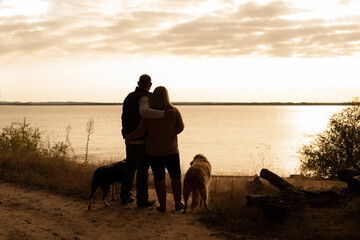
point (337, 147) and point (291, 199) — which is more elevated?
point (337, 147)

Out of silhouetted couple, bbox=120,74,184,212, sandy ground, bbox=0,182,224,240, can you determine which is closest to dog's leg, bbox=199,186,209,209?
sandy ground, bbox=0,182,224,240

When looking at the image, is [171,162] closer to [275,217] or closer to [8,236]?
[275,217]

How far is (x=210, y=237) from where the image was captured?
6.27 m

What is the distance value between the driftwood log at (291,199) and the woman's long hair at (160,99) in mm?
2431

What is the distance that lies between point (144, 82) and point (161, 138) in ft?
4.09

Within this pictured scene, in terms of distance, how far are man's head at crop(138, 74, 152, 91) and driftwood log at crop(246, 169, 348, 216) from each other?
3040 millimetres

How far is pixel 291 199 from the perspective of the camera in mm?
7098

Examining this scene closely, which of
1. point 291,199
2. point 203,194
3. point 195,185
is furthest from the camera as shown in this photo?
point 203,194

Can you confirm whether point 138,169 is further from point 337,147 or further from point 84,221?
point 337,147

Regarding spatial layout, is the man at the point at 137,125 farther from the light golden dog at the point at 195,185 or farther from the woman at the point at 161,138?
the light golden dog at the point at 195,185

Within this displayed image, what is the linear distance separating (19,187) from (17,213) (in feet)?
7.95

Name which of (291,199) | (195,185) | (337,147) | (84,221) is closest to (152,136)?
(195,185)

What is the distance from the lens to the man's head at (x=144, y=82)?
7.51 meters

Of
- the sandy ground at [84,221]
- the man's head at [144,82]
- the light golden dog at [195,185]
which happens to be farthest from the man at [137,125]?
the light golden dog at [195,185]
